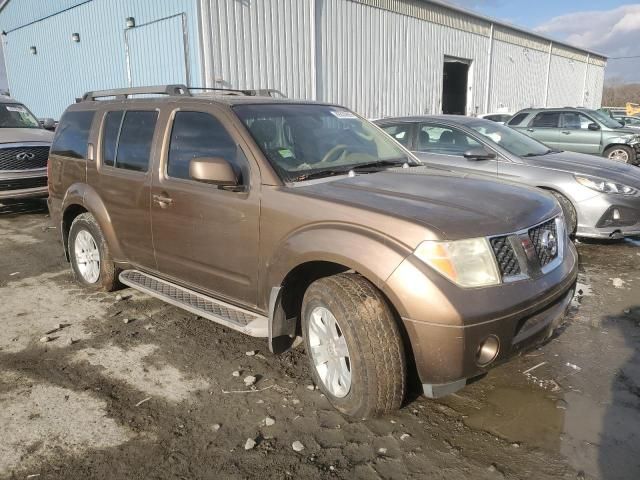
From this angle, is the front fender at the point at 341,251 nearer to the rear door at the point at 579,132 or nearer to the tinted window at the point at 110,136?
the tinted window at the point at 110,136

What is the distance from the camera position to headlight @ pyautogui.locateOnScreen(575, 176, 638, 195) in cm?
600

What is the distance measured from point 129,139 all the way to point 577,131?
1221 centimetres

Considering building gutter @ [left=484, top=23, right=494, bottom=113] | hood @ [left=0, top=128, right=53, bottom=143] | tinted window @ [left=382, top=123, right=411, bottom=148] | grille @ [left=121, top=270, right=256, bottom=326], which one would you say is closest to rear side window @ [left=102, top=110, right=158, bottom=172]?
grille @ [left=121, top=270, right=256, bottom=326]

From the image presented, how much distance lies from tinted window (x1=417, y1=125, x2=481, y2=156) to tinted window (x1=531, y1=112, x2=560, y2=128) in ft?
24.7

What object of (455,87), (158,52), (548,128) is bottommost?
(548,128)

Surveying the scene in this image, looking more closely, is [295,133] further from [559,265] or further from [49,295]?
[49,295]

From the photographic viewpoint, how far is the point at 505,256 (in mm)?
2613

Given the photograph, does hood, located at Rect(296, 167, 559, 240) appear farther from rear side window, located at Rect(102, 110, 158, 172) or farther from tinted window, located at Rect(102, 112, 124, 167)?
tinted window, located at Rect(102, 112, 124, 167)

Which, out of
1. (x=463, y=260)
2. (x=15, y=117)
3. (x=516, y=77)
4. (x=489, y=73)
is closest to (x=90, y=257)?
(x=463, y=260)

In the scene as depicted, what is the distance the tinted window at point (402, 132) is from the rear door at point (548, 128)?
7.22 meters

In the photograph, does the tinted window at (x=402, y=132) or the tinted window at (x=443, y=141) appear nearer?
the tinted window at (x=443, y=141)

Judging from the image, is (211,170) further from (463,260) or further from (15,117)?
(15,117)

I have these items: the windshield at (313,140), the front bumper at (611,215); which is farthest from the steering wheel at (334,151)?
the front bumper at (611,215)

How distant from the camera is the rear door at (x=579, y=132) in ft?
43.0
